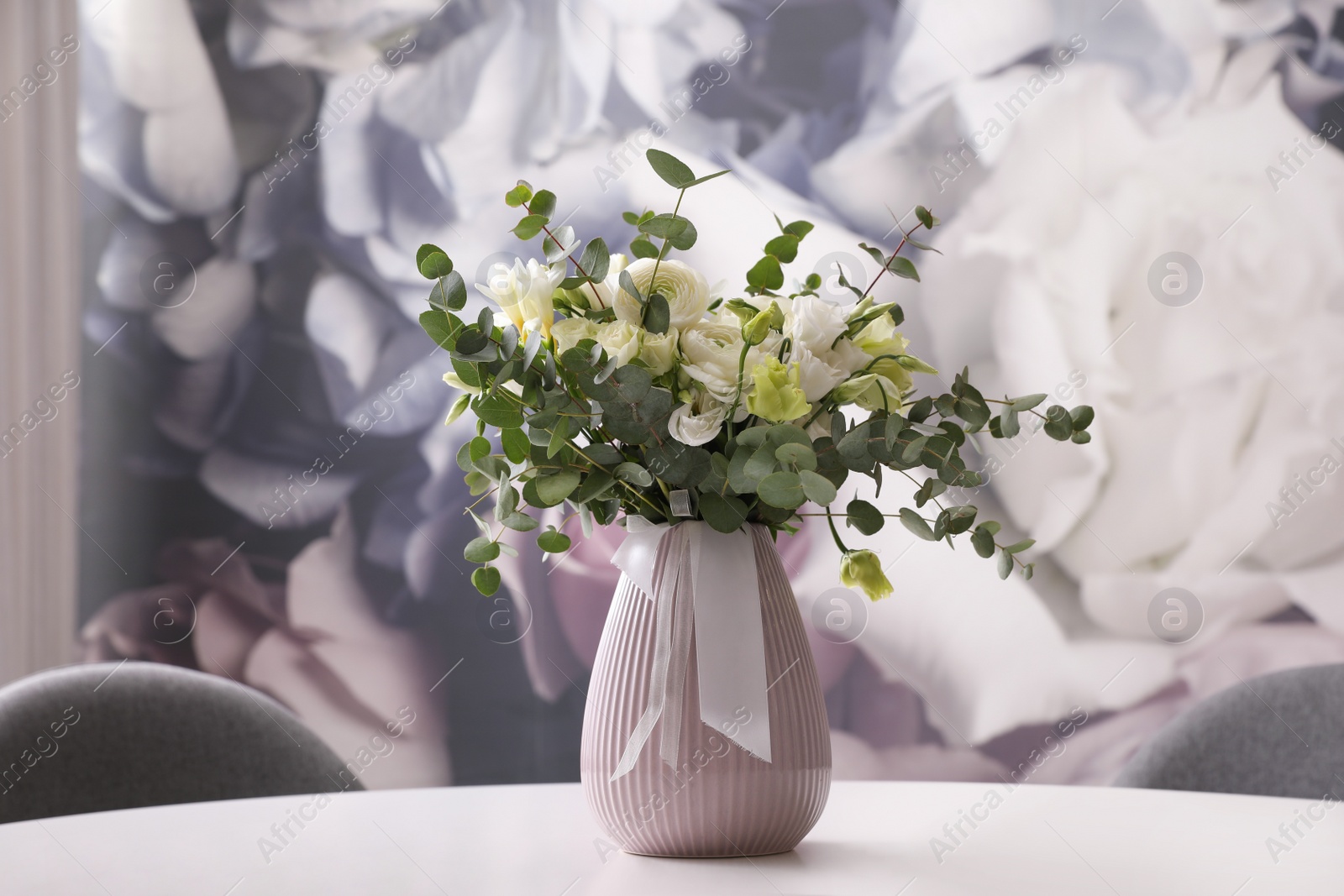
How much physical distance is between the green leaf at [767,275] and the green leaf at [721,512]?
0.19 meters

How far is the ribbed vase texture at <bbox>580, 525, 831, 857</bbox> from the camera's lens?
82cm

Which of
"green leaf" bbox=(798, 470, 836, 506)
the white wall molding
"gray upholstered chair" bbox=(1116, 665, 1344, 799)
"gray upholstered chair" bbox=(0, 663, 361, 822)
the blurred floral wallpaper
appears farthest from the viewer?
the white wall molding

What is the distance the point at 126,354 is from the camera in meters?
2.42

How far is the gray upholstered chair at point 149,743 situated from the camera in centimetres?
131

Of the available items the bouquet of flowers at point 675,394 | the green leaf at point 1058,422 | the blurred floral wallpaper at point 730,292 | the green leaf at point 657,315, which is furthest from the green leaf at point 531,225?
the blurred floral wallpaper at point 730,292

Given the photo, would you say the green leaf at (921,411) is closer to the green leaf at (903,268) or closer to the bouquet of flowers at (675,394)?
the bouquet of flowers at (675,394)

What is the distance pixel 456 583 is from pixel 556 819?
137cm

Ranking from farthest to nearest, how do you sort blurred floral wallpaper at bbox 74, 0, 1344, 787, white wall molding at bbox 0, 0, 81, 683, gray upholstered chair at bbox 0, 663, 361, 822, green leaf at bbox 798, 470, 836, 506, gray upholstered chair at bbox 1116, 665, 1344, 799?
white wall molding at bbox 0, 0, 81, 683
blurred floral wallpaper at bbox 74, 0, 1344, 787
gray upholstered chair at bbox 1116, 665, 1344, 799
gray upholstered chair at bbox 0, 663, 361, 822
green leaf at bbox 798, 470, 836, 506

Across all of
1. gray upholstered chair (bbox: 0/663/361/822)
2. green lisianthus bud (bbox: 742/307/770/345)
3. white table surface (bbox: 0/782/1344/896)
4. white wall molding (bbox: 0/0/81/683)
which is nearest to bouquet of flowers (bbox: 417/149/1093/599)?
green lisianthus bud (bbox: 742/307/770/345)

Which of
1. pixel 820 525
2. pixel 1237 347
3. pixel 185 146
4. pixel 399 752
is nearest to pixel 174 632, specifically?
pixel 399 752

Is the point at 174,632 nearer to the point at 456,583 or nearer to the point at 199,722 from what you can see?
the point at 456,583

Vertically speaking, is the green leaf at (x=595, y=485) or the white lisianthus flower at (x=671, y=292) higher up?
the white lisianthus flower at (x=671, y=292)

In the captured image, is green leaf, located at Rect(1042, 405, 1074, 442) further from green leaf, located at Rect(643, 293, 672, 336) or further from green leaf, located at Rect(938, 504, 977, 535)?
green leaf, located at Rect(643, 293, 672, 336)

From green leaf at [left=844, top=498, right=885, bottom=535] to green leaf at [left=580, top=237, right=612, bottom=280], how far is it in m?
0.26
